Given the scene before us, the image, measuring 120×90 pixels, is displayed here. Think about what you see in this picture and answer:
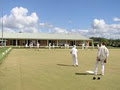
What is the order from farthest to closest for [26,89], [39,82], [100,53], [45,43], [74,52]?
1. [45,43]
2. [74,52]
3. [100,53]
4. [39,82]
5. [26,89]

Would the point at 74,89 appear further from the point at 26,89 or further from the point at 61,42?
the point at 61,42

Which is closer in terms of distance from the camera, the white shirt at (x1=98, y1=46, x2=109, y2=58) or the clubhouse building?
the white shirt at (x1=98, y1=46, x2=109, y2=58)

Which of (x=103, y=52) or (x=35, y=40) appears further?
(x=35, y=40)

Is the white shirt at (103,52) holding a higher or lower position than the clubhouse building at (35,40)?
lower

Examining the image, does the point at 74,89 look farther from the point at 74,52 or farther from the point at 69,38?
the point at 69,38

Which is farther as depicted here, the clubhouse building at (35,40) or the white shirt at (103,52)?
the clubhouse building at (35,40)

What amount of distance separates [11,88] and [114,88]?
12.5 feet

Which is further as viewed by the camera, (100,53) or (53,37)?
(53,37)

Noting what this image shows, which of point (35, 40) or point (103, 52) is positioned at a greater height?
point (35, 40)

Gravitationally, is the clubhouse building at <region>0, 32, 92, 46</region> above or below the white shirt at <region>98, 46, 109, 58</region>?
above

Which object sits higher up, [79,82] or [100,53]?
[100,53]

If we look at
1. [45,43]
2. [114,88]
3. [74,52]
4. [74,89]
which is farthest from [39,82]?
[45,43]

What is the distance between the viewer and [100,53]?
11.0 metres

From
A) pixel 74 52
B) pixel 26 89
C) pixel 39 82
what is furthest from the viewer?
pixel 74 52
